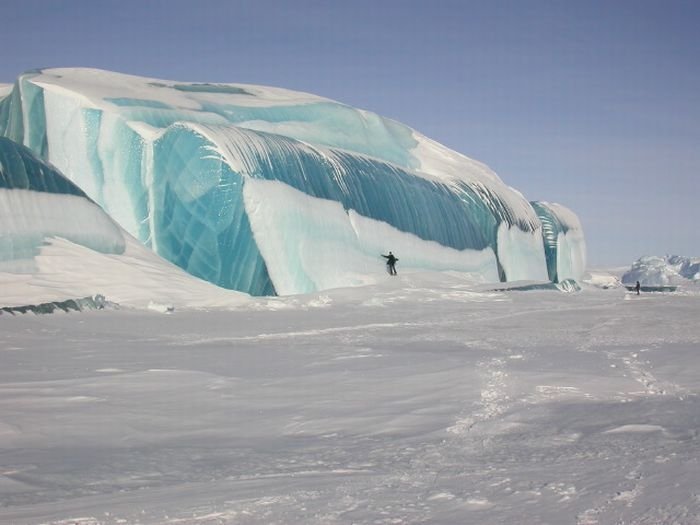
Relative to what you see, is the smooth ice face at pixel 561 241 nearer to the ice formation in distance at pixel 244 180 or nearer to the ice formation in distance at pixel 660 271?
the ice formation in distance at pixel 244 180

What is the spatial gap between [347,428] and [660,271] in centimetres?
5685

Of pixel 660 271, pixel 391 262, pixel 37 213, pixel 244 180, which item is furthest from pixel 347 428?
pixel 660 271

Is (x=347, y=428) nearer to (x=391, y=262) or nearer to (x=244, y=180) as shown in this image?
(x=244, y=180)

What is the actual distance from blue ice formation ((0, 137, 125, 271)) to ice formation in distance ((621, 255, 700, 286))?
1547 inches

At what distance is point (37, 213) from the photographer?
55.7 ft

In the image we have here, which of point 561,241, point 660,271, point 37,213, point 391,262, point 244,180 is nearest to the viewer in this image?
point 37,213

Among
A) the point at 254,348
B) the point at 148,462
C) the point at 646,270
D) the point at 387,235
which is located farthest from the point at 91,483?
the point at 646,270

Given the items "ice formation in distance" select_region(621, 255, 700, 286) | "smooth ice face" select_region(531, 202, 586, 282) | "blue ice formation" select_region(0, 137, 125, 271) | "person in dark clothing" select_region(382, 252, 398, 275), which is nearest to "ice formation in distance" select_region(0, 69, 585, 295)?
"person in dark clothing" select_region(382, 252, 398, 275)

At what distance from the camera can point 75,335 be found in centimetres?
1104

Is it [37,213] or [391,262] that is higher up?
[37,213]

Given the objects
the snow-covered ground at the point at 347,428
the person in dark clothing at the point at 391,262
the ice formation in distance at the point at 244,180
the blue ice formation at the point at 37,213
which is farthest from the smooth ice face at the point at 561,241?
the snow-covered ground at the point at 347,428

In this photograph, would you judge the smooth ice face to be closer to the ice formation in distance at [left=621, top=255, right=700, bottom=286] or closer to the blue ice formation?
the ice formation in distance at [left=621, top=255, right=700, bottom=286]

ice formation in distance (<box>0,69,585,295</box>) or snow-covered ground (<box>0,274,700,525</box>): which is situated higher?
ice formation in distance (<box>0,69,585,295</box>)

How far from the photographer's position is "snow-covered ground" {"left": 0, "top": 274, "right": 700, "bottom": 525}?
148 inches
